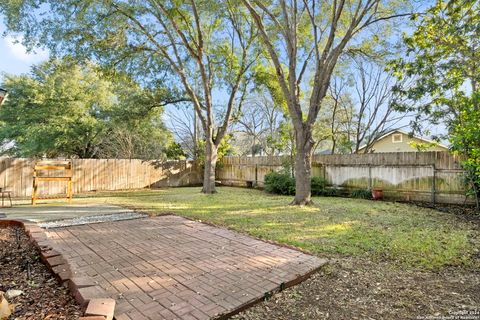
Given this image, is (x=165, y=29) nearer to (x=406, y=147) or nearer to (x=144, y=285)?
(x=144, y=285)

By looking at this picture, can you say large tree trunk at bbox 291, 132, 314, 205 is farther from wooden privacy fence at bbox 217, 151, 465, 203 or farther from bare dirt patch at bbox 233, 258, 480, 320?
bare dirt patch at bbox 233, 258, 480, 320

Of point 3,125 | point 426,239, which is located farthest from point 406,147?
point 3,125

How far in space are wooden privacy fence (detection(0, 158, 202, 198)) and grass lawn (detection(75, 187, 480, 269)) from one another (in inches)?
238

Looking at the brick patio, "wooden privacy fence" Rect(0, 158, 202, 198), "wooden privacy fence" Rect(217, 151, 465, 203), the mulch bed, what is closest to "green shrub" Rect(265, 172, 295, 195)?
"wooden privacy fence" Rect(217, 151, 465, 203)

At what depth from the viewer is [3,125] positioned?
1606 centimetres

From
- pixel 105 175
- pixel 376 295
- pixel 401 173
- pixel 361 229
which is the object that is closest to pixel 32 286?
pixel 376 295

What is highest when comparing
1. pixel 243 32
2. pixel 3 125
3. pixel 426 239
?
pixel 243 32

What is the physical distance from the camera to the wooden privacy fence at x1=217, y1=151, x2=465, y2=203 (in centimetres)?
802

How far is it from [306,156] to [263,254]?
14.6ft

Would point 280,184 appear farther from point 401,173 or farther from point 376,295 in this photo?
point 376,295

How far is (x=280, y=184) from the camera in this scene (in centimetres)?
1106

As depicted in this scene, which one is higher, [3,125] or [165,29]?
[165,29]

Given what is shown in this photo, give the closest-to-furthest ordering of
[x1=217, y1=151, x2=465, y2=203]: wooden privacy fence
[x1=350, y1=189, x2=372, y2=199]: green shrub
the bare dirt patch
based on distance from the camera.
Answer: the bare dirt patch → [x1=217, y1=151, x2=465, y2=203]: wooden privacy fence → [x1=350, y1=189, x2=372, y2=199]: green shrub

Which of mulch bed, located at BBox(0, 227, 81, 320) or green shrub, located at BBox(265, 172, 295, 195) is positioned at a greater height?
green shrub, located at BBox(265, 172, 295, 195)
